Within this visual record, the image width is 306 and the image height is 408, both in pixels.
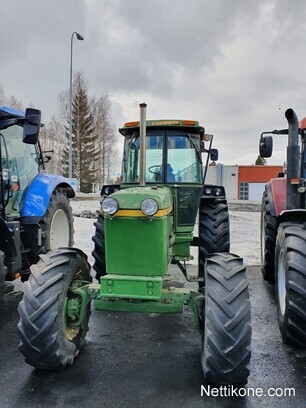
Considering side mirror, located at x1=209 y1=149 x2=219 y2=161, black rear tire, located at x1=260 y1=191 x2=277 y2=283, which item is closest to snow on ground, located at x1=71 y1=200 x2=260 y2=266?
black rear tire, located at x1=260 y1=191 x2=277 y2=283

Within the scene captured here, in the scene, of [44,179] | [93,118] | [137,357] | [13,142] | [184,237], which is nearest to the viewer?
[137,357]

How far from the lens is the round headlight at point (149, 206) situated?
321cm

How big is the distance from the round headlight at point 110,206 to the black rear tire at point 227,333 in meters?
1.03

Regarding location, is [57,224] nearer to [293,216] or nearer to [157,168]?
[157,168]

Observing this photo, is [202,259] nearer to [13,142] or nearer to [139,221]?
[139,221]

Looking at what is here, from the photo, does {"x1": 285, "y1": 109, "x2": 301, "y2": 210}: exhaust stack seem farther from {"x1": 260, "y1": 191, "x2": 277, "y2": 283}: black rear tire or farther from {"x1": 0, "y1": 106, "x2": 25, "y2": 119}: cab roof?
{"x1": 0, "y1": 106, "x2": 25, "y2": 119}: cab roof

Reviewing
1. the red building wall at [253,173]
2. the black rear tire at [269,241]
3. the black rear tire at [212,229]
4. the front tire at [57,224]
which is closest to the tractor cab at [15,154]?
the front tire at [57,224]

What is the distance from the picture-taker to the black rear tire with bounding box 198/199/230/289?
5.17 metres

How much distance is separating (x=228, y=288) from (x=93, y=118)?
120 feet

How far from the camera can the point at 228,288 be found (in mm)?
3031

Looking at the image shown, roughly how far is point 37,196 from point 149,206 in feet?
9.09

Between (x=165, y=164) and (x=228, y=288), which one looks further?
(x=165, y=164)

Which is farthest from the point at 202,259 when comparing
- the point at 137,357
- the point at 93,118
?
the point at 93,118

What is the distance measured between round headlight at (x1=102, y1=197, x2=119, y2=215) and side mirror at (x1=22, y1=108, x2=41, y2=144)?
67.1 inches
